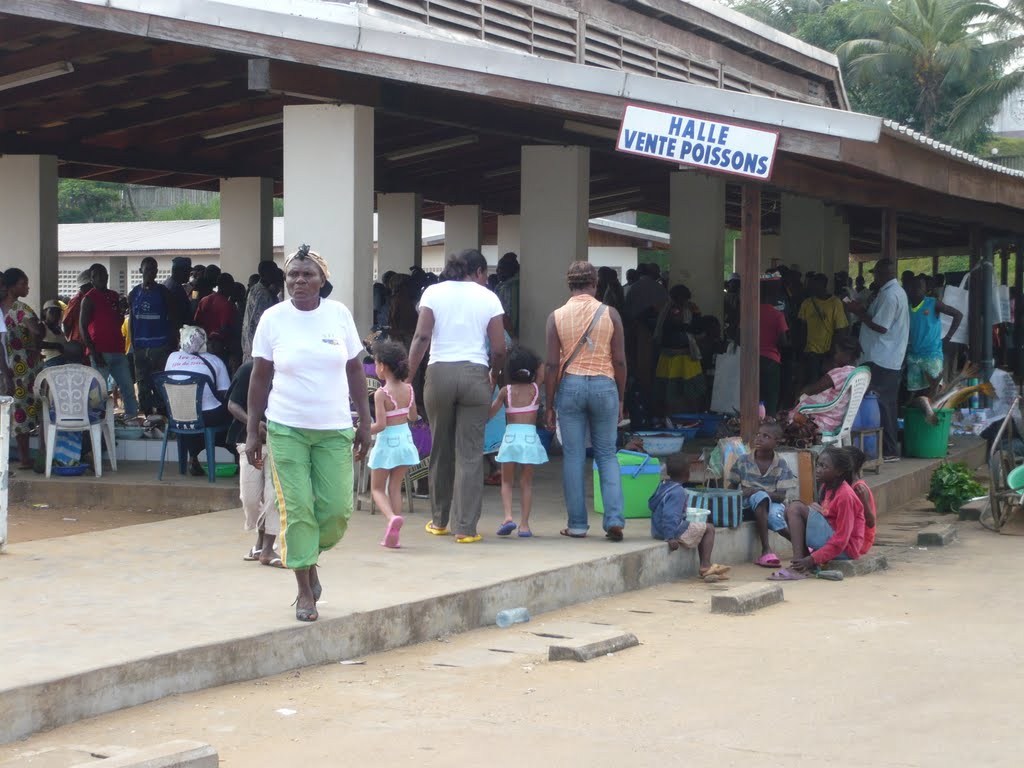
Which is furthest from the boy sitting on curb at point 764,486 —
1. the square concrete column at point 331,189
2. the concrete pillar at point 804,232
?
the concrete pillar at point 804,232

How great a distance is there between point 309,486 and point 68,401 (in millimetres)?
5403

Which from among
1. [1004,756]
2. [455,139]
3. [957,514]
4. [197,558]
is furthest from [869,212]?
[1004,756]

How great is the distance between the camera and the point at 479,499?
27.0 feet

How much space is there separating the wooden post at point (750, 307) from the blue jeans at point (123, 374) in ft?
19.2

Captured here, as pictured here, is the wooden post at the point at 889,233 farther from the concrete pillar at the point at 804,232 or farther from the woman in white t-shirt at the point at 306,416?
the woman in white t-shirt at the point at 306,416

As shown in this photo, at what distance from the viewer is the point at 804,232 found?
62.1 feet

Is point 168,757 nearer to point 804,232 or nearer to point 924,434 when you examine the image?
point 924,434

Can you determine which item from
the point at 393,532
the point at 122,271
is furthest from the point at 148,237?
the point at 393,532

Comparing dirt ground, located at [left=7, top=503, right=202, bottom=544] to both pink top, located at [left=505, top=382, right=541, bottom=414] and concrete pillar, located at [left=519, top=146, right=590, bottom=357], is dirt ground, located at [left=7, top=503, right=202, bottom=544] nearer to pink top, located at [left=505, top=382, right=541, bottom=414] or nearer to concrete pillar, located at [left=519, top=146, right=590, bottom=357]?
pink top, located at [left=505, top=382, right=541, bottom=414]

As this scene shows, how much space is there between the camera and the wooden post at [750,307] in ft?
31.8

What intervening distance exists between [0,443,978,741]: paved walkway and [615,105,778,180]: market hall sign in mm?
2386

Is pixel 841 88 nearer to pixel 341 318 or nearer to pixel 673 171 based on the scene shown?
pixel 673 171

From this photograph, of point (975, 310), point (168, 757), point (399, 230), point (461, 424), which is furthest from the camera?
point (399, 230)

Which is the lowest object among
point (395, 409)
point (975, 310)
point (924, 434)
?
point (924, 434)
